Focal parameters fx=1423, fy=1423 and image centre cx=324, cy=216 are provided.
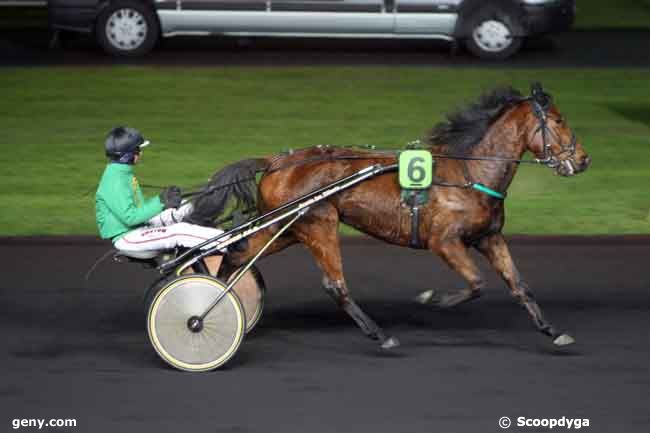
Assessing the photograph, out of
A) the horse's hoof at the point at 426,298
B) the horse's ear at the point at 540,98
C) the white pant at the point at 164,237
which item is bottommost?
the horse's hoof at the point at 426,298

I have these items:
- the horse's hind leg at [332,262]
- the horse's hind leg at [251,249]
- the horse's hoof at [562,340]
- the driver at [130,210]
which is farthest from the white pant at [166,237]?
the horse's hoof at [562,340]

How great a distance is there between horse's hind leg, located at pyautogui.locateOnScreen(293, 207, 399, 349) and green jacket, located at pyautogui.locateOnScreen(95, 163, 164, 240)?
0.99 metres

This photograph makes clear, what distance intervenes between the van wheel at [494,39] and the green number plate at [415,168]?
1087 cm

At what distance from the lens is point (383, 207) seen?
28.8 feet

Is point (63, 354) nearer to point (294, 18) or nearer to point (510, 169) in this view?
point (510, 169)

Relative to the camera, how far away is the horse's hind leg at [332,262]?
8.66 metres

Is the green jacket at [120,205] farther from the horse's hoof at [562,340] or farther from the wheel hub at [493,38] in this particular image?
the wheel hub at [493,38]

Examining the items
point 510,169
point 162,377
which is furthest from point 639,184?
point 162,377

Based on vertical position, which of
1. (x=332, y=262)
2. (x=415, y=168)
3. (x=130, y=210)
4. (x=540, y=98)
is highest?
(x=540, y=98)

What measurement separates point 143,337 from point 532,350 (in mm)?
2432

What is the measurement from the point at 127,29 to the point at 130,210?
37.1 feet

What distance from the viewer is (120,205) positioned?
328 inches

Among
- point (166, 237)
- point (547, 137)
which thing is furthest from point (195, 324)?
point (547, 137)

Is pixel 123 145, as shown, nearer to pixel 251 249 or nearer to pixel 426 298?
pixel 251 249
